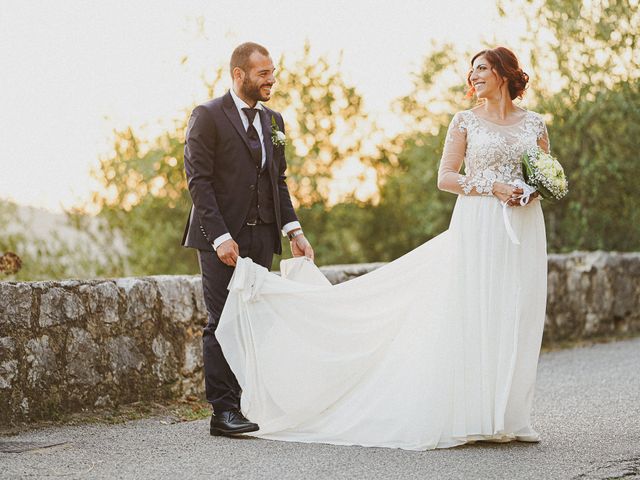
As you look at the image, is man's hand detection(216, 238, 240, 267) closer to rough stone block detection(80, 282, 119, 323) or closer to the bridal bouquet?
rough stone block detection(80, 282, 119, 323)

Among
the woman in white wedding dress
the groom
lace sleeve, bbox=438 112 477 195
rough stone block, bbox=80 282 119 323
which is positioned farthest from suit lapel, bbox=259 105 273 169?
rough stone block, bbox=80 282 119 323

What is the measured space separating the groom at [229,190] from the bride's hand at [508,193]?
1269 mm

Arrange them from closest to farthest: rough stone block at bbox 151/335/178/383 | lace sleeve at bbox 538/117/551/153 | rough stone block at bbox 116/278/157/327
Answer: lace sleeve at bbox 538/117/551/153 → rough stone block at bbox 116/278/157/327 → rough stone block at bbox 151/335/178/383

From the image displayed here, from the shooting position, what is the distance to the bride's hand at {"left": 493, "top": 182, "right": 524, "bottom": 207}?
5512 mm

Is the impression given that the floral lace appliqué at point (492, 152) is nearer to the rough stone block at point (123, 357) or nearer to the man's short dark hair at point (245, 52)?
the man's short dark hair at point (245, 52)

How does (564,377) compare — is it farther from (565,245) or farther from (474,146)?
(565,245)

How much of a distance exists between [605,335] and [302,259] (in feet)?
21.2

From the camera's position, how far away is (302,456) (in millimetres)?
4977

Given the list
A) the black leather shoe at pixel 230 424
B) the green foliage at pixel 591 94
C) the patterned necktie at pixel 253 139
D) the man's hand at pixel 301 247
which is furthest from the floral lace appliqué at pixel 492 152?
the green foliage at pixel 591 94

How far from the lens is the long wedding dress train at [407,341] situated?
5.33 m

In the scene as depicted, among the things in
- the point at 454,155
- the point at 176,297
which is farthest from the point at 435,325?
the point at 176,297

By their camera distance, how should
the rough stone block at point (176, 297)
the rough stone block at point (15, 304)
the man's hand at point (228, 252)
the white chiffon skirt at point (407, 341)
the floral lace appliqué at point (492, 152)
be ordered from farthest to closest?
1. the rough stone block at point (176, 297)
2. the rough stone block at point (15, 304)
3. the floral lace appliqué at point (492, 152)
4. the man's hand at point (228, 252)
5. the white chiffon skirt at point (407, 341)

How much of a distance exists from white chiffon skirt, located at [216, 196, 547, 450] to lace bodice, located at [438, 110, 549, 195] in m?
0.11

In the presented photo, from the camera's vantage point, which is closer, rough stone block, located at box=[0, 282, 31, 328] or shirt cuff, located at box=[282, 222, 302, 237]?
rough stone block, located at box=[0, 282, 31, 328]
